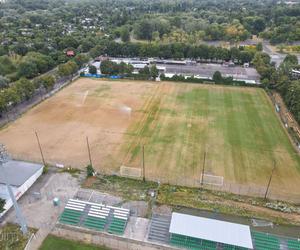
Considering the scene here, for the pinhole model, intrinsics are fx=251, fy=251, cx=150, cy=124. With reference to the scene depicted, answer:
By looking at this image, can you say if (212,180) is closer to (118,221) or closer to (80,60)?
(118,221)

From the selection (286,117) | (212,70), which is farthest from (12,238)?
(212,70)

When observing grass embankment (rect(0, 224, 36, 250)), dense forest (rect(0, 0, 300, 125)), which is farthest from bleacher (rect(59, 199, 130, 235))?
dense forest (rect(0, 0, 300, 125))

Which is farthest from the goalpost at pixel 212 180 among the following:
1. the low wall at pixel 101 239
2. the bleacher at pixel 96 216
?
the bleacher at pixel 96 216

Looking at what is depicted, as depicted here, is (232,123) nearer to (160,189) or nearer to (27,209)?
(160,189)

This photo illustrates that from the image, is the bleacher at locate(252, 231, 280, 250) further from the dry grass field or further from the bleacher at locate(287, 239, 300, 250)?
the dry grass field

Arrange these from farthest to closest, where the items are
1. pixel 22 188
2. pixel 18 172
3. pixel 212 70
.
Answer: pixel 212 70 → pixel 18 172 → pixel 22 188

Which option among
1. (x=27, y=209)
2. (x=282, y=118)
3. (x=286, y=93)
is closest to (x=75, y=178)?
(x=27, y=209)
